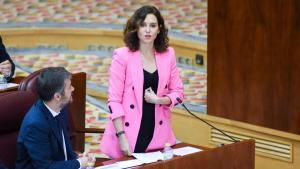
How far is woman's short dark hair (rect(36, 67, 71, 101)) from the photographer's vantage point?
8.07ft

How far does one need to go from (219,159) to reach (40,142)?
0.68 meters

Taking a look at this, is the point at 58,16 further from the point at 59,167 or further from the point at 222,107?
the point at 59,167

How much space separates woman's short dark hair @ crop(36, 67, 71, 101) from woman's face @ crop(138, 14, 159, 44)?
1.64 feet

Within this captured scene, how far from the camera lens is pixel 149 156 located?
271cm

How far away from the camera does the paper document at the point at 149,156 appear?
8.68 ft

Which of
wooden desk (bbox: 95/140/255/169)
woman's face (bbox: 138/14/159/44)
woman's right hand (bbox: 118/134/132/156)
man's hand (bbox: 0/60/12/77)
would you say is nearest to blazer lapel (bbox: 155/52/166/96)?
woman's face (bbox: 138/14/159/44)

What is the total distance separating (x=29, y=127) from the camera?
2426mm

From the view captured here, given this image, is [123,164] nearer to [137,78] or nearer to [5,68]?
[137,78]

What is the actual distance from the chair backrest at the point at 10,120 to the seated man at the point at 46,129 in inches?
9.7

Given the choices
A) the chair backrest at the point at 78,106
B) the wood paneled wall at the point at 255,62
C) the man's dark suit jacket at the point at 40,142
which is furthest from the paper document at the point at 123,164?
the wood paneled wall at the point at 255,62

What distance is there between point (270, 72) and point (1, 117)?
6.51ft

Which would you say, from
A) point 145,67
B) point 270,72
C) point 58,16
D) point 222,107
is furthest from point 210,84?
point 58,16

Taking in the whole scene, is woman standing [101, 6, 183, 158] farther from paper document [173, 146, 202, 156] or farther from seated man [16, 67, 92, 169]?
seated man [16, 67, 92, 169]

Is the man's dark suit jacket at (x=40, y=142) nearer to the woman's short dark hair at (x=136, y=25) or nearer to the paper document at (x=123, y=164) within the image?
the paper document at (x=123, y=164)
